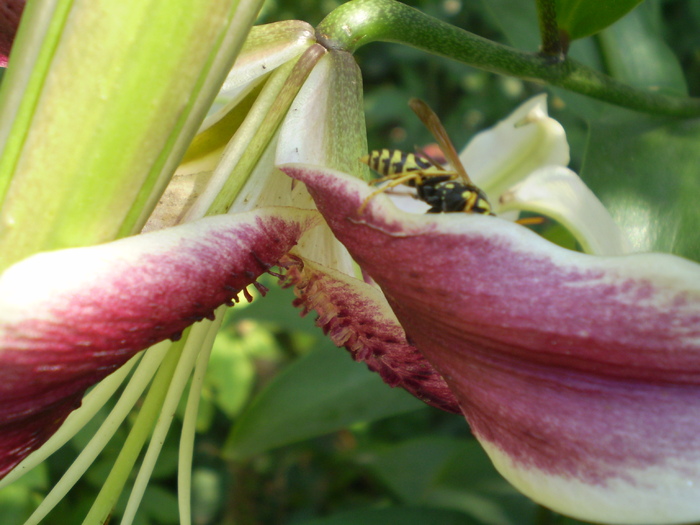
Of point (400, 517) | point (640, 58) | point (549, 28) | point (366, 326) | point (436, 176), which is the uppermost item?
point (640, 58)

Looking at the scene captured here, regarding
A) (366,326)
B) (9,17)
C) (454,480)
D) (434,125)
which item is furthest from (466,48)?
(454,480)

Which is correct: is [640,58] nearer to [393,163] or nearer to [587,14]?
[587,14]

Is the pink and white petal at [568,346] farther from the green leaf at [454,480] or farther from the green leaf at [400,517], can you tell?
the green leaf at [454,480]

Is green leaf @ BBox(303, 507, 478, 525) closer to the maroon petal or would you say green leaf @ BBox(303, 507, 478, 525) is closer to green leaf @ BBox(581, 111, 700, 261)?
green leaf @ BBox(581, 111, 700, 261)

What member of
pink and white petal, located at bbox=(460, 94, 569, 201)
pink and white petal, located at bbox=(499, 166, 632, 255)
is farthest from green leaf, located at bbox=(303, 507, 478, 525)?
pink and white petal, located at bbox=(499, 166, 632, 255)

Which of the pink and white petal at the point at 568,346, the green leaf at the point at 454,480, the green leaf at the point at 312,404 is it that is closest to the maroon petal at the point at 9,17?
the pink and white petal at the point at 568,346

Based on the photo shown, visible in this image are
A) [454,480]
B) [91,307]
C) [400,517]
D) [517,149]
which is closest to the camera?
[91,307]
